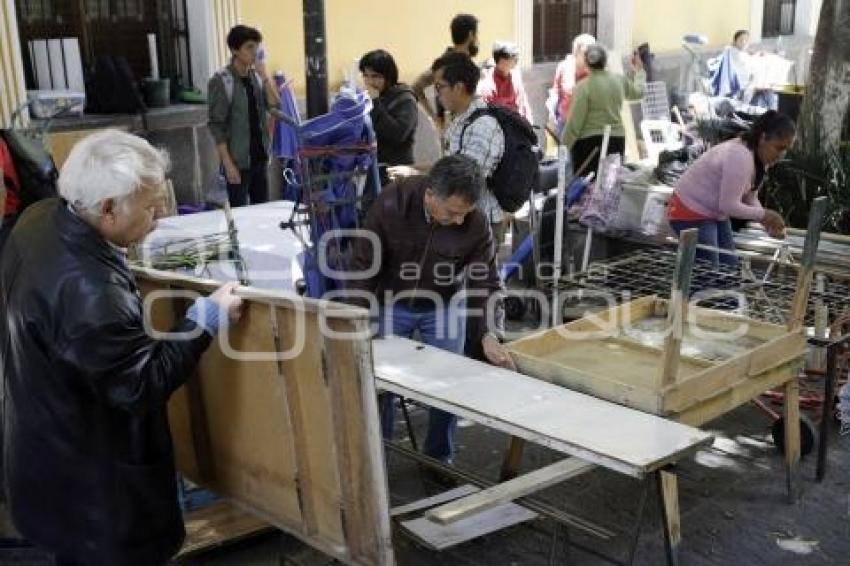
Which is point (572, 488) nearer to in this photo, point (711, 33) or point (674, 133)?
point (674, 133)

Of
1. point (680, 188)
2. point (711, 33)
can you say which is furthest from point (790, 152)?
point (711, 33)

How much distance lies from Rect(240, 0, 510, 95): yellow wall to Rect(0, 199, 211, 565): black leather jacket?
688 cm

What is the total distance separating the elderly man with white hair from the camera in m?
2.24

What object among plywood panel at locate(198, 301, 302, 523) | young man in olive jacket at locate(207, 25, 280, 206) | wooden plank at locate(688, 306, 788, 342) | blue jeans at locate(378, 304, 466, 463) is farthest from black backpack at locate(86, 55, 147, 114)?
plywood panel at locate(198, 301, 302, 523)

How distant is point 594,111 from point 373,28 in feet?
9.90

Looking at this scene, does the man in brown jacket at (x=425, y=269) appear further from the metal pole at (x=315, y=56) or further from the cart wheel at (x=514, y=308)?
the cart wheel at (x=514, y=308)

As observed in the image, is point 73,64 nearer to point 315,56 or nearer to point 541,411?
point 315,56

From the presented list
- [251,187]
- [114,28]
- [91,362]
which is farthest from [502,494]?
[114,28]

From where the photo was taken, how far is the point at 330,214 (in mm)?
5328

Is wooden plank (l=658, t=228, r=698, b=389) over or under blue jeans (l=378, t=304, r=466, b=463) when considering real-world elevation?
over

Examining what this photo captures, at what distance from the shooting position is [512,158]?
4.91 metres

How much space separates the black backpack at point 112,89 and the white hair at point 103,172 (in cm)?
590

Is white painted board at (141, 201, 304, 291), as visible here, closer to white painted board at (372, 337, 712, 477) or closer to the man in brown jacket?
the man in brown jacket

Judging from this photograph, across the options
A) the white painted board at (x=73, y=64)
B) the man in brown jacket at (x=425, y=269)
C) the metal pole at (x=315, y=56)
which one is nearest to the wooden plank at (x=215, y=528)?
the man in brown jacket at (x=425, y=269)
